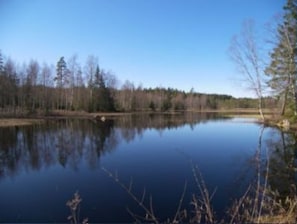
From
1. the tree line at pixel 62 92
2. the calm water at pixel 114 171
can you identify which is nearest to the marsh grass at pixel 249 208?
the calm water at pixel 114 171

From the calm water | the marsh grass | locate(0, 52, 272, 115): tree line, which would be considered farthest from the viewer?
locate(0, 52, 272, 115): tree line

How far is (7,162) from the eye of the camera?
42.2ft

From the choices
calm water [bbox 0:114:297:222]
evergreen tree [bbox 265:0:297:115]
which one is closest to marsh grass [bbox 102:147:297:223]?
calm water [bbox 0:114:297:222]

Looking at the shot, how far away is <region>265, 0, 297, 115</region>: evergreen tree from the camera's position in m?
14.2

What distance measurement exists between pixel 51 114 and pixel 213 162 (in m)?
37.7

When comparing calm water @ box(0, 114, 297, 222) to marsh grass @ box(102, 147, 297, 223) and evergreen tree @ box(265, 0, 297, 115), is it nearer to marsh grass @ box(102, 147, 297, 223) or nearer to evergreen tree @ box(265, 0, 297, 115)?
marsh grass @ box(102, 147, 297, 223)

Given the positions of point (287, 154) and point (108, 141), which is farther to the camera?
point (108, 141)

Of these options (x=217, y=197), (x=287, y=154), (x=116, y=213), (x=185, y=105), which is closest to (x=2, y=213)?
(x=116, y=213)

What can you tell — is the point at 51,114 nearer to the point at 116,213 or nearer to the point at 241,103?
the point at 116,213

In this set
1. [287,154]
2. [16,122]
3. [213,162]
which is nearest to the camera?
[213,162]

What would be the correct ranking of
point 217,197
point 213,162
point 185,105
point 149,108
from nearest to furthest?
point 217,197 < point 213,162 < point 149,108 < point 185,105

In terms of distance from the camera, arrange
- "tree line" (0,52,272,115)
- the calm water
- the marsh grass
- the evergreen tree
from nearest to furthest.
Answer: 1. the marsh grass
2. the calm water
3. the evergreen tree
4. "tree line" (0,52,272,115)

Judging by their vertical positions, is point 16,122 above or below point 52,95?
below

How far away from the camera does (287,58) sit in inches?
786
